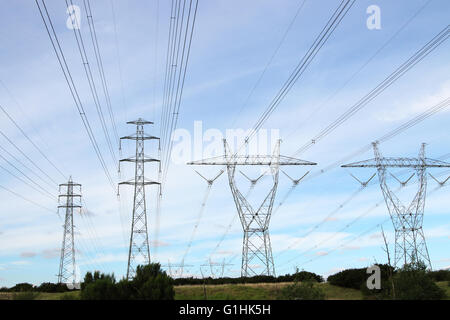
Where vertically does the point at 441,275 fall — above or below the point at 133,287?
below

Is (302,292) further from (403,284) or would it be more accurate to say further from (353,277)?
(353,277)

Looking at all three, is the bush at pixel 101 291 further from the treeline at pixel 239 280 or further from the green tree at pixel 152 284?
the treeline at pixel 239 280

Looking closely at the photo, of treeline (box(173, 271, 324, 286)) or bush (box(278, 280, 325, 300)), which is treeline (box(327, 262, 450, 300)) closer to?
treeline (box(173, 271, 324, 286))

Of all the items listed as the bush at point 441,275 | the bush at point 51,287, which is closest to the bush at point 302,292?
the bush at point 51,287

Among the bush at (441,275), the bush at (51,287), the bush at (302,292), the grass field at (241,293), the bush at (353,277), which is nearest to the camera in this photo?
the bush at (302,292)

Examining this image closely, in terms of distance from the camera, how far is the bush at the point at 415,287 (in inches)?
1355

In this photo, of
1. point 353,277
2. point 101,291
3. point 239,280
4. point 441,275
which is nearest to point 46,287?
point 239,280

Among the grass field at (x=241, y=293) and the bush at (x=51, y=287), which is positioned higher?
the bush at (x=51, y=287)

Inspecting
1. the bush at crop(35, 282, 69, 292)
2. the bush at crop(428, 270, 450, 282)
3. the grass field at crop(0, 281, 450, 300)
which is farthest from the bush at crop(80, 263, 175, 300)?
the bush at crop(428, 270, 450, 282)

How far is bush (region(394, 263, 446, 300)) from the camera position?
34.4 meters

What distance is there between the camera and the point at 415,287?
1378 inches
